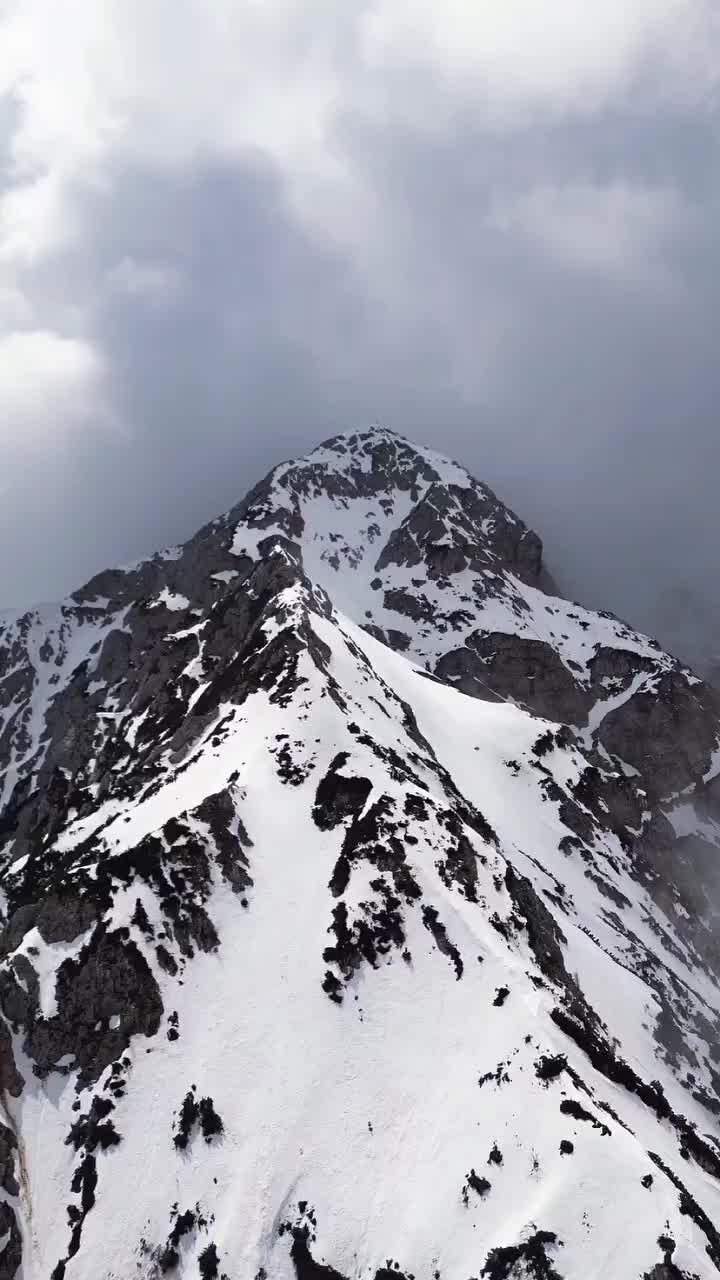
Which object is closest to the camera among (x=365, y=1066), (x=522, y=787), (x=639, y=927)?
(x=365, y=1066)

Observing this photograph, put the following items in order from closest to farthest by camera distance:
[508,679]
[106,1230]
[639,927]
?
[106,1230]
[639,927]
[508,679]

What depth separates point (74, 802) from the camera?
117062 millimetres

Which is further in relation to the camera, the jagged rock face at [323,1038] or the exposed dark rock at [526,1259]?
the jagged rock face at [323,1038]

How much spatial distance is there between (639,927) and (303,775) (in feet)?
212

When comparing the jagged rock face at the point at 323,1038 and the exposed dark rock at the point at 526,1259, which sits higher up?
the jagged rock face at the point at 323,1038

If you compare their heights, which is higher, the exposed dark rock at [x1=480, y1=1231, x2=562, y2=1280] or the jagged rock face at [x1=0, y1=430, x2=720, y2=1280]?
the jagged rock face at [x1=0, y1=430, x2=720, y2=1280]

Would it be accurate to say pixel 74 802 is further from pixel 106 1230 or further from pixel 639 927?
pixel 639 927

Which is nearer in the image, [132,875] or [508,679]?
[132,875]

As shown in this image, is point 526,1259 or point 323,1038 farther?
point 323,1038

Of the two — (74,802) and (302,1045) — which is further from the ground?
(74,802)

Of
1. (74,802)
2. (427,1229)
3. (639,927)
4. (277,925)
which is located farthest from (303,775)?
(639,927)

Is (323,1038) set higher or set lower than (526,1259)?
higher

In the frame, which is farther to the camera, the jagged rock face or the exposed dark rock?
the jagged rock face

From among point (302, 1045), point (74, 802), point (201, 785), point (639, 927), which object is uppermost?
point (74, 802)
